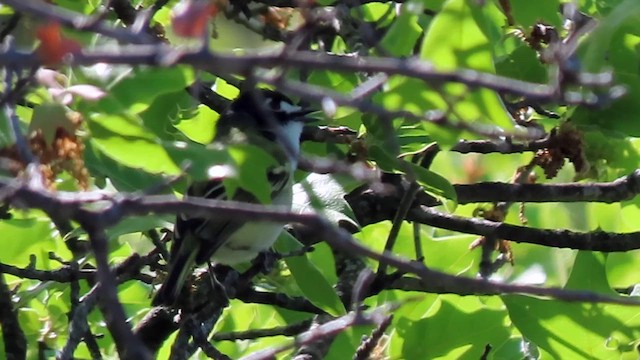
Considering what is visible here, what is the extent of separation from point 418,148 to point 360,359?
62 cm

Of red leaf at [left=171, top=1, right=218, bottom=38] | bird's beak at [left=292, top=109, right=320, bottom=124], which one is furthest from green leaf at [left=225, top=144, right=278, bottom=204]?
bird's beak at [left=292, top=109, right=320, bottom=124]

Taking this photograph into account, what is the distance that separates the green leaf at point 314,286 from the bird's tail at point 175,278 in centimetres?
56

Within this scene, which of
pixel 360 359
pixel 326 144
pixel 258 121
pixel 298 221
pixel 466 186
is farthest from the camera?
pixel 258 121

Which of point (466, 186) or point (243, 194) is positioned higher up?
point (466, 186)

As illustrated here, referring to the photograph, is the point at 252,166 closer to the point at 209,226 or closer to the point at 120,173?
the point at 120,173

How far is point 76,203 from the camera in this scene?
3.68ft

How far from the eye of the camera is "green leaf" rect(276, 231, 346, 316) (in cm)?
254

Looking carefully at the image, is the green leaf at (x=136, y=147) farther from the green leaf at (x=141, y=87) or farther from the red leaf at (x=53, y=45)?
the red leaf at (x=53, y=45)

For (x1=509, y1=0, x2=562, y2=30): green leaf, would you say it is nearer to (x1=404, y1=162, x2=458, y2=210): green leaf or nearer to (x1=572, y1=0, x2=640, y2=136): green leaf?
(x1=572, y1=0, x2=640, y2=136): green leaf

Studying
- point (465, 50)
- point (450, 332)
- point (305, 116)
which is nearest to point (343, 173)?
point (465, 50)

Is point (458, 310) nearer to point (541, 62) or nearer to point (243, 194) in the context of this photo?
point (541, 62)

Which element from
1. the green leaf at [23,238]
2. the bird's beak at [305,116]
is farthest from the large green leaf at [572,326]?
the bird's beak at [305,116]

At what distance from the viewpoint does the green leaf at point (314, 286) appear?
2.54m

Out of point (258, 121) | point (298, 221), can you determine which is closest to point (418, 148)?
point (298, 221)
